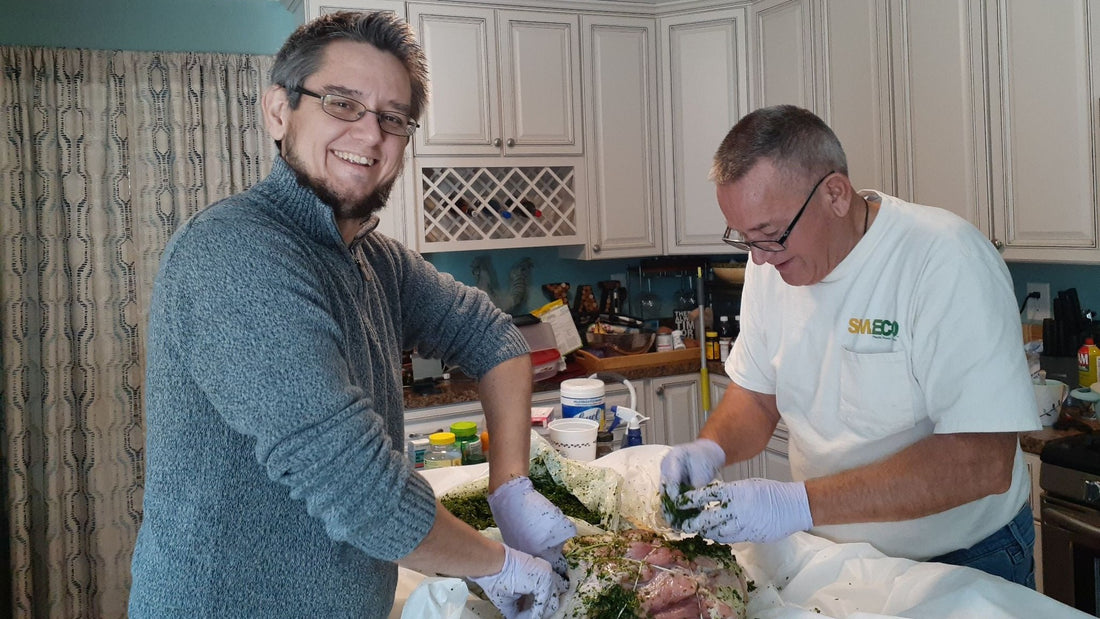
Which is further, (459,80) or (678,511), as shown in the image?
(459,80)

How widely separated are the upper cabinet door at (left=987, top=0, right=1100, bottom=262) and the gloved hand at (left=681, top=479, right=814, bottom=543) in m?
1.77

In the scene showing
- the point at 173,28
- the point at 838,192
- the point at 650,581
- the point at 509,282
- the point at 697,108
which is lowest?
the point at 650,581

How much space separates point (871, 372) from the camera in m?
1.41

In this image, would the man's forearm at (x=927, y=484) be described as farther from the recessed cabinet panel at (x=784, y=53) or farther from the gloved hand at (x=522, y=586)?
the recessed cabinet panel at (x=784, y=53)

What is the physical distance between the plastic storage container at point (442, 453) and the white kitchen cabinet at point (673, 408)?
68.0 inches

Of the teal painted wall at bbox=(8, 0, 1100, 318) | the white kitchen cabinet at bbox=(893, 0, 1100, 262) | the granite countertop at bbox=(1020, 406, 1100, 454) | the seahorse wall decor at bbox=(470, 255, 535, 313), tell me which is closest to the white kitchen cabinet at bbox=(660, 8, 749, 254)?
the seahorse wall decor at bbox=(470, 255, 535, 313)

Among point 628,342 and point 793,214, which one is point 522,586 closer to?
point 793,214

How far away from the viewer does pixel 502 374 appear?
4.90 ft

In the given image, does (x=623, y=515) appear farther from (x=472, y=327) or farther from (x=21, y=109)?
(x=21, y=109)

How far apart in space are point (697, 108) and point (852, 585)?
279 cm

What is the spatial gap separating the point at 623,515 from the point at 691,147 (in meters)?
2.55

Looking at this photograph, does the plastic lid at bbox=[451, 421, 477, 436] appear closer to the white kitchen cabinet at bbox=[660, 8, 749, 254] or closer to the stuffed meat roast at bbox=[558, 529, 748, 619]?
the stuffed meat roast at bbox=[558, 529, 748, 619]

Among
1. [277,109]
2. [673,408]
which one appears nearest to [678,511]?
[277,109]

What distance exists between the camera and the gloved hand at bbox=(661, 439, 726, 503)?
1.43m
